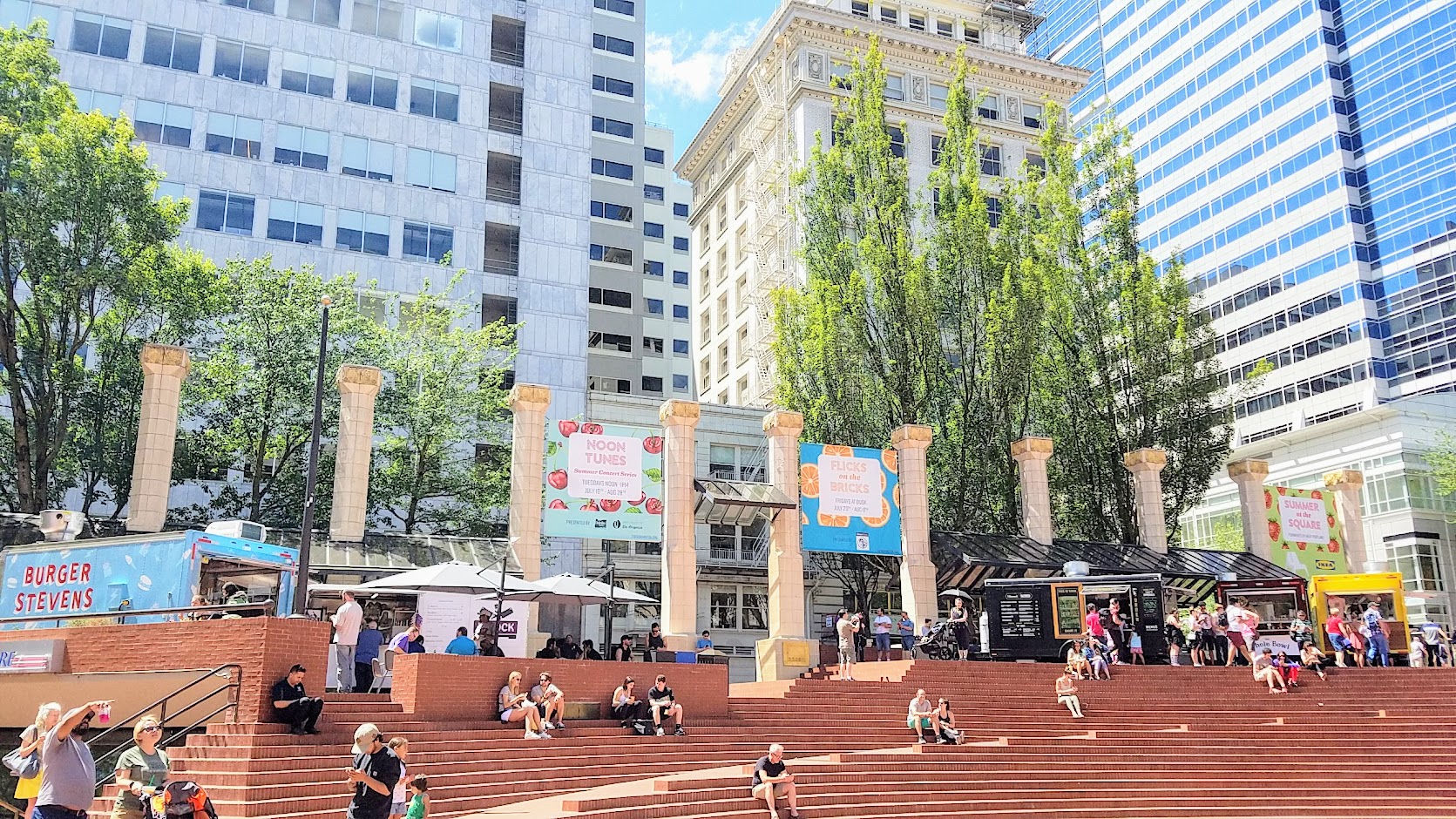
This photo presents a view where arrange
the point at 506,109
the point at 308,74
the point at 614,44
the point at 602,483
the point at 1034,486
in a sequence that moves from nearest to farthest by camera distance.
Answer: the point at 602,483
the point at 1034,486
the point at 308,74
the point at 506,109
the point at 614,44

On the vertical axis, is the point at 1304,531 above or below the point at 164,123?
below

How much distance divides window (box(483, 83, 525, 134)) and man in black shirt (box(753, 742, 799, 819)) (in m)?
45.5

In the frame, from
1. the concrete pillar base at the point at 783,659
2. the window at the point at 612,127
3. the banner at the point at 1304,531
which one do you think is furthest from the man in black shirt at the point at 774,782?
the window at the point at 612,127

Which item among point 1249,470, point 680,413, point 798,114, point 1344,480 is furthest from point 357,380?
point 798,114

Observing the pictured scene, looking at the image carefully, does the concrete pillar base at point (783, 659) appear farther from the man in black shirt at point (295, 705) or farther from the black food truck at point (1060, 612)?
the man in black shirt at point (295, 705)

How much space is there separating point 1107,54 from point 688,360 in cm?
4624

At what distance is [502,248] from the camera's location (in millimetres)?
54812

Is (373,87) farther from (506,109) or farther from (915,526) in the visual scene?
(915,526)

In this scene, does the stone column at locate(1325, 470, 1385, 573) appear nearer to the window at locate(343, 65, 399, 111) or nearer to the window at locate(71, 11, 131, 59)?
the window at locate(343, 65, 399, 111)

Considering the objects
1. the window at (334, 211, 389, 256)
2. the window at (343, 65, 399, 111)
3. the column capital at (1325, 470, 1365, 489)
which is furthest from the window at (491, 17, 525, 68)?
the column capital at (1325, 470, 1365, 489)

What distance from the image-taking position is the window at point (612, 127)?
252 ft

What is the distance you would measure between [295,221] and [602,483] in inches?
1109

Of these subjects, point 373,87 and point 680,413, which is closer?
point 680,413

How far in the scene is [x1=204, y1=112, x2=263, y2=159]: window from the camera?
48625mm
